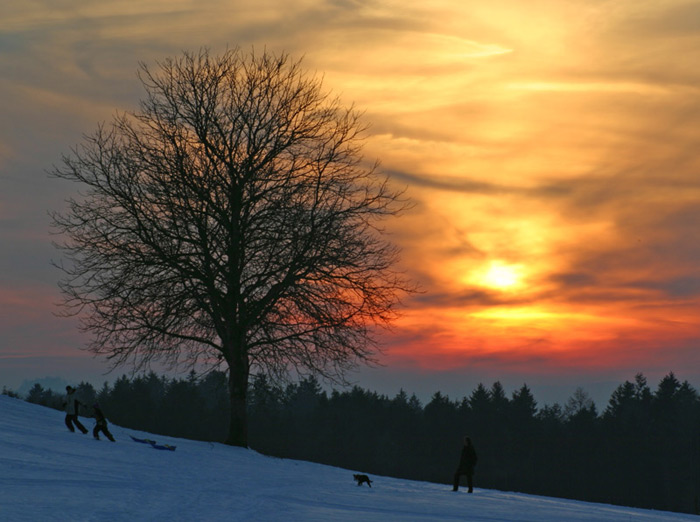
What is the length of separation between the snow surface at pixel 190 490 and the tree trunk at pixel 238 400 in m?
2.74

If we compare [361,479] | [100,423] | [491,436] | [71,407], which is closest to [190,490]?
[361,479]

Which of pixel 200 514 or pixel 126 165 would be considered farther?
pixel 126 165

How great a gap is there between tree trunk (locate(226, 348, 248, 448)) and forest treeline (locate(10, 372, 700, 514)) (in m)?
54.3

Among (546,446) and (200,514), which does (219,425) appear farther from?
(200,514)

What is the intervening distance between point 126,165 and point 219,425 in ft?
232

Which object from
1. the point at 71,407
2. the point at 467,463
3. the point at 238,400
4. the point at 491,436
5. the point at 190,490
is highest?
the point at 491,436

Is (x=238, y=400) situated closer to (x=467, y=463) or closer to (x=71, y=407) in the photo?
(x=71, y=407)

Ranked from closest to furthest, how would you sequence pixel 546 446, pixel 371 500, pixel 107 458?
1. pixel 371 500
2. pixel 107 458
3. pixel 546 446

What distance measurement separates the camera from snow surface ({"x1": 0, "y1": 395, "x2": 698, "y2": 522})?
46.0 ft

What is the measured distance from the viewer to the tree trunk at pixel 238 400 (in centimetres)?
2998

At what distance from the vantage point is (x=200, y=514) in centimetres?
1416

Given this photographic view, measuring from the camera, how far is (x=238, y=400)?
1190 inches

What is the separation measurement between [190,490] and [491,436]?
303ft

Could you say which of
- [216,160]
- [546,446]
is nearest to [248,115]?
[216,160]
